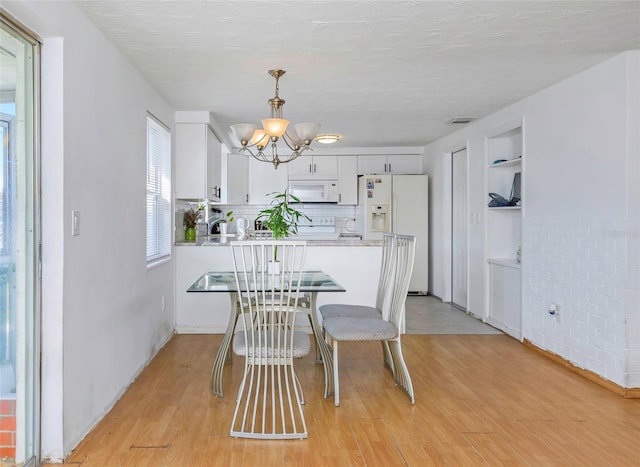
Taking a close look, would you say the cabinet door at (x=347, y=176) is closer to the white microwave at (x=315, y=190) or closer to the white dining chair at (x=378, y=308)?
the white microwave at (x=315, y=190)

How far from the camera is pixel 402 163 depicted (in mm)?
7094

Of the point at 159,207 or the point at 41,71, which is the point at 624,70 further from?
the point at 159,207

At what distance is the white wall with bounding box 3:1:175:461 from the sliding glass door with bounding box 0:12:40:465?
0.06m

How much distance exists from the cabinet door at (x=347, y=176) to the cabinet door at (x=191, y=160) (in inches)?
106

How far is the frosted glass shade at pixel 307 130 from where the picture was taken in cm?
344

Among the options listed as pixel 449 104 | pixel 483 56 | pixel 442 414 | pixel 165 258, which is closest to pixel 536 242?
pixel 449 104

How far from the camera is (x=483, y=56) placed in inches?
123

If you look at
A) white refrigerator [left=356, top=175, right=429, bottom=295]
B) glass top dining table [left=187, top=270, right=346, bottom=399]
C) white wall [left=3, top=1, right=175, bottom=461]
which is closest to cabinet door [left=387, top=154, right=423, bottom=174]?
white refrigerator [left=356, top=175, right=429, bottom=295]

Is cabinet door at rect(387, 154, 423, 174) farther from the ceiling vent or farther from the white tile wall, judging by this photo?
the white tile wall

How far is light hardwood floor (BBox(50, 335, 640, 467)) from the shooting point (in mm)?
2244

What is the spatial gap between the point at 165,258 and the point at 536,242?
3294mm

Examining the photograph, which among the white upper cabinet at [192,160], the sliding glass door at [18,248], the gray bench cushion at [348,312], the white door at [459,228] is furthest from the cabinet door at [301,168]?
the sliding glass door at [18,248]

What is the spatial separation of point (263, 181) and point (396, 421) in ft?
16.1

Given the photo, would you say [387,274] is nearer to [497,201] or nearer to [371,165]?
[497,201]
